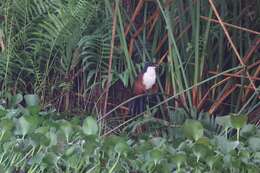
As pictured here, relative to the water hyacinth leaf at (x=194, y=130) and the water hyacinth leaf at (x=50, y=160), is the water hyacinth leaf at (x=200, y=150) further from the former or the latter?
the water hyacinth leaf at (x=50, y=160)

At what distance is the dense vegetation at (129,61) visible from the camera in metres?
4.23

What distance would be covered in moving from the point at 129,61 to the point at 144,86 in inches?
8.1

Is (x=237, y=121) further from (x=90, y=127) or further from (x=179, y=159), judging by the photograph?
(x=90, y=127)

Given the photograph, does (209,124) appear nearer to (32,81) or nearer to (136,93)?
(136,93)

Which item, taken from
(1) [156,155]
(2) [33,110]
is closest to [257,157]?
(1) [156,155]

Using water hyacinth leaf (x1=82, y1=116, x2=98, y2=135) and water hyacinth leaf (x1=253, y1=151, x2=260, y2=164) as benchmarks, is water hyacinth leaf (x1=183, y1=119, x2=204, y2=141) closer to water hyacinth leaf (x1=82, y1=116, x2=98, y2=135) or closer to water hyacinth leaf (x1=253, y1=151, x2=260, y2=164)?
water hyacinth leaf (x1=253, y1=151, x2=260, y2=164)

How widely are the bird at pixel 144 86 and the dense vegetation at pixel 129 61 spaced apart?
6 cm

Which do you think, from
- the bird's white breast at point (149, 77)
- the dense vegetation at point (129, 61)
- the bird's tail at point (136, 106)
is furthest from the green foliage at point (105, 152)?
the bird's tail at point (136, 106)

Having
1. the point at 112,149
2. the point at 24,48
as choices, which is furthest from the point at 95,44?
the point at 112,149

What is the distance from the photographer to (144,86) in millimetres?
4383

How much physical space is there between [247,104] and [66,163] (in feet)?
5.23

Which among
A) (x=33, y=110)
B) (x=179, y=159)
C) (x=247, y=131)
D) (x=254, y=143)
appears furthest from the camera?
(x=33, y=110)

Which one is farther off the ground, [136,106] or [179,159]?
[179,159]

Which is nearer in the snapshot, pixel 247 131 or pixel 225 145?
pixel 225 145
